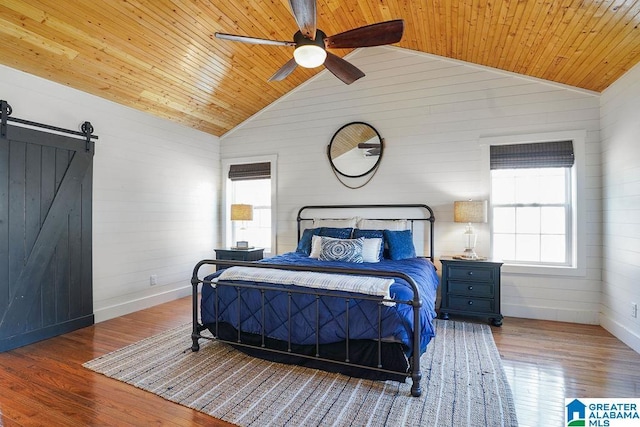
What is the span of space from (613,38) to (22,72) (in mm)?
5328

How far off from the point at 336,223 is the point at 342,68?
7.12 feet

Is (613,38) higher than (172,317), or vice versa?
(613,38)

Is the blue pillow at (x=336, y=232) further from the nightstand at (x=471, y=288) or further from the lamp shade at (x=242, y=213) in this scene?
the lamp shade at (x=242, y=213)

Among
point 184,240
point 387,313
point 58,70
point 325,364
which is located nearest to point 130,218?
point 184,240

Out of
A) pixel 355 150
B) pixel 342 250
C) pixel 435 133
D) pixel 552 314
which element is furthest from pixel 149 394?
pixel 552 314

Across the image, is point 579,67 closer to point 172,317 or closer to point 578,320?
point 578,320

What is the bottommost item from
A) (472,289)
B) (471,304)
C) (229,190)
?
(471,304)

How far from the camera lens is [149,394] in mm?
2268

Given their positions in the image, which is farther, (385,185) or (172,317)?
(385,185)

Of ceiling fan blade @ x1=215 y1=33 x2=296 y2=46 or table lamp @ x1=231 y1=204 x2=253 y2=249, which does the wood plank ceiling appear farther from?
table lamp @ x1=231 y1=204 x2=253 y2=249

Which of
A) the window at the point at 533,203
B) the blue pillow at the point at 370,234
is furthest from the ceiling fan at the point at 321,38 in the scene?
the window at the point at 533,203

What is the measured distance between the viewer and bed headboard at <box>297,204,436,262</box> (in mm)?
4328

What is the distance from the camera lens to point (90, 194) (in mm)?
3717

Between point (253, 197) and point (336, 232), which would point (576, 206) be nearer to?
point (336, 232)
